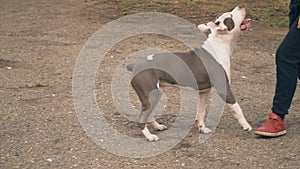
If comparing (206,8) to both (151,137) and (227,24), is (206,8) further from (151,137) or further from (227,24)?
(151,137)

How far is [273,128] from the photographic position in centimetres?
545

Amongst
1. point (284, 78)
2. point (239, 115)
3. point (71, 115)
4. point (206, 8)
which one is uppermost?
point (284, 78)

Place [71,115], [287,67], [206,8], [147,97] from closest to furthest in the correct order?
[147,97]
[287,67]
[71,115]
[206,8]

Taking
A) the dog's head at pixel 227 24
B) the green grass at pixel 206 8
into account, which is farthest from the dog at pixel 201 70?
the green grass at pixel 206 8

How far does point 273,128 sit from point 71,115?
2.00m

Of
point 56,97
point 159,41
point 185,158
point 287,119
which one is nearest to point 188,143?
point 185,158

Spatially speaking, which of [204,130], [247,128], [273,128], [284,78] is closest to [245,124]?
[247,128]

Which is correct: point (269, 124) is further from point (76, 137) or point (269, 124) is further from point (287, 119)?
point (76, 137)

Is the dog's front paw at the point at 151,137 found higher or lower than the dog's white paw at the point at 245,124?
lower

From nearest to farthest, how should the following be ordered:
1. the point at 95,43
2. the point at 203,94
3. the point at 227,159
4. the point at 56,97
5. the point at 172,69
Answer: the point at 227,159 < the point at 172,69 < the point at 203,94 < the point at 56,97 < the point at 95,43

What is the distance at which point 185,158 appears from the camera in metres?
5.01

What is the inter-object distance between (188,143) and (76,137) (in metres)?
1.00

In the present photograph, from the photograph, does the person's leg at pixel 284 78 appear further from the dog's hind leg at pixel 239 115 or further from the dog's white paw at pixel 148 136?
the dog's white paw at pixel 148 136

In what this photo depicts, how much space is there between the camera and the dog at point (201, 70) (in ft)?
17.2
